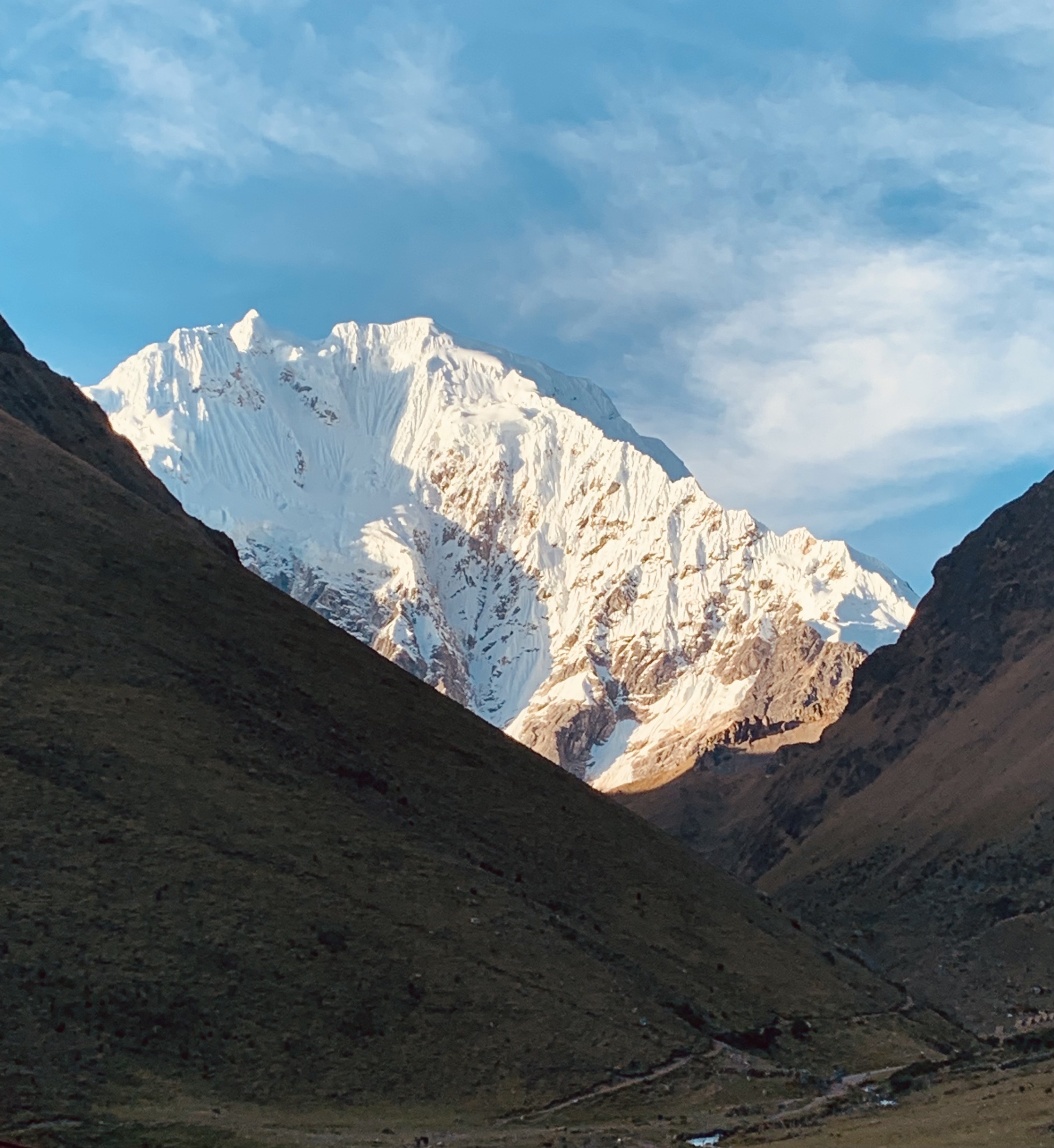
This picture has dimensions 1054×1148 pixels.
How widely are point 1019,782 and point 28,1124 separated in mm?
122711

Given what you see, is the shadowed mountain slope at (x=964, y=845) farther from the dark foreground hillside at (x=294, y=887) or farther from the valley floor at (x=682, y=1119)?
the valley floor at (x=682, y=1119)

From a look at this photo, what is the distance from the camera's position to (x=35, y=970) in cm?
5241

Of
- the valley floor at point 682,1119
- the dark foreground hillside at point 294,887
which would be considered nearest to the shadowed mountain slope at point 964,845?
the dark foreground hillside at point 294,887

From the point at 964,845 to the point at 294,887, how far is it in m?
98.2

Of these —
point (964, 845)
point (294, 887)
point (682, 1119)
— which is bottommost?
point (682, 1119)

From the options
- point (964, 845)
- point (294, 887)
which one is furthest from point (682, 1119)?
point (964, 845)

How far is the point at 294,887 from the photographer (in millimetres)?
63500

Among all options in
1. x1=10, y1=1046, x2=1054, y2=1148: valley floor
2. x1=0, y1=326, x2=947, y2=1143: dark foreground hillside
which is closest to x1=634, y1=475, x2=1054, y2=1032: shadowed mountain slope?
x1=0, y1=326, x2=947, y2=1143: dark foreground hillside

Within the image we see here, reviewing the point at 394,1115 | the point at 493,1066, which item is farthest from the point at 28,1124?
the point at 493,1066

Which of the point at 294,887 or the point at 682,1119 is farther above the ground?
the point at 294,887

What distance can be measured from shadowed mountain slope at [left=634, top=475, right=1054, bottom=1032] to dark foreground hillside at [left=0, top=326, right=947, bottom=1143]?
34225 millimetres

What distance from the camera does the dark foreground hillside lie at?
2099 inches

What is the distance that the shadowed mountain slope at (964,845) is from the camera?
114 m

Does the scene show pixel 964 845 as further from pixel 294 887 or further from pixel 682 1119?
pixel 682 1119
